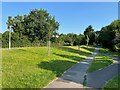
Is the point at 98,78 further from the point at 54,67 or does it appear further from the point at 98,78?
the point at 54,67

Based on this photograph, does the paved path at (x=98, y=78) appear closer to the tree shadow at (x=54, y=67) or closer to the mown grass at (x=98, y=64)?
the mown grass at (x=98, y=64)

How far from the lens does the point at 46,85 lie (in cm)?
1205

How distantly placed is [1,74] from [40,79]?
83.1 inches

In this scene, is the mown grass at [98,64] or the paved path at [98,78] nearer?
the paved path at [98,78]

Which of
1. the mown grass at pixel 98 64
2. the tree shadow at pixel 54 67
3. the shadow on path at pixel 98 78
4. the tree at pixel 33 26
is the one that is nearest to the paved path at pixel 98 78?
the shadow on path at pixel 98 78

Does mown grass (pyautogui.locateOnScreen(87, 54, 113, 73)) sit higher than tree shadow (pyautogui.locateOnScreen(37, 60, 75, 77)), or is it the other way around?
tree shadow (pyautogui.locateOnScreen(37, 60, 75, 77))

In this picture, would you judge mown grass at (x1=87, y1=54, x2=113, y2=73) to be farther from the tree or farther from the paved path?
the tree

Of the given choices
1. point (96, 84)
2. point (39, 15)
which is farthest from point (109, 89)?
point (39, 15)

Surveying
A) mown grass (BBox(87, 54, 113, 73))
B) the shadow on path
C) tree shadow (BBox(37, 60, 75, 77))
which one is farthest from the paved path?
tree shadow (BBox(37, 60, 75, 77))

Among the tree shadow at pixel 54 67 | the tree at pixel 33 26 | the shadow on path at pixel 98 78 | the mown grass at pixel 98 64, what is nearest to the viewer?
→ the shadow on path at pixel 98 78

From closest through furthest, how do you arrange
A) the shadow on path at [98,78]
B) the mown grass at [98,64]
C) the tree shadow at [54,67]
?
the shadow on path at [98,78], the tree shadow at [54,67], the mown grass at [98,64]

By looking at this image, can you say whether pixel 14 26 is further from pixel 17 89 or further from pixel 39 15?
pixel 17 89

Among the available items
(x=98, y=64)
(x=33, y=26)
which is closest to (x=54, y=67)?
(x=98, y=64)

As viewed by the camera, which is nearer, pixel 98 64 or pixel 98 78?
pixel 98 78
